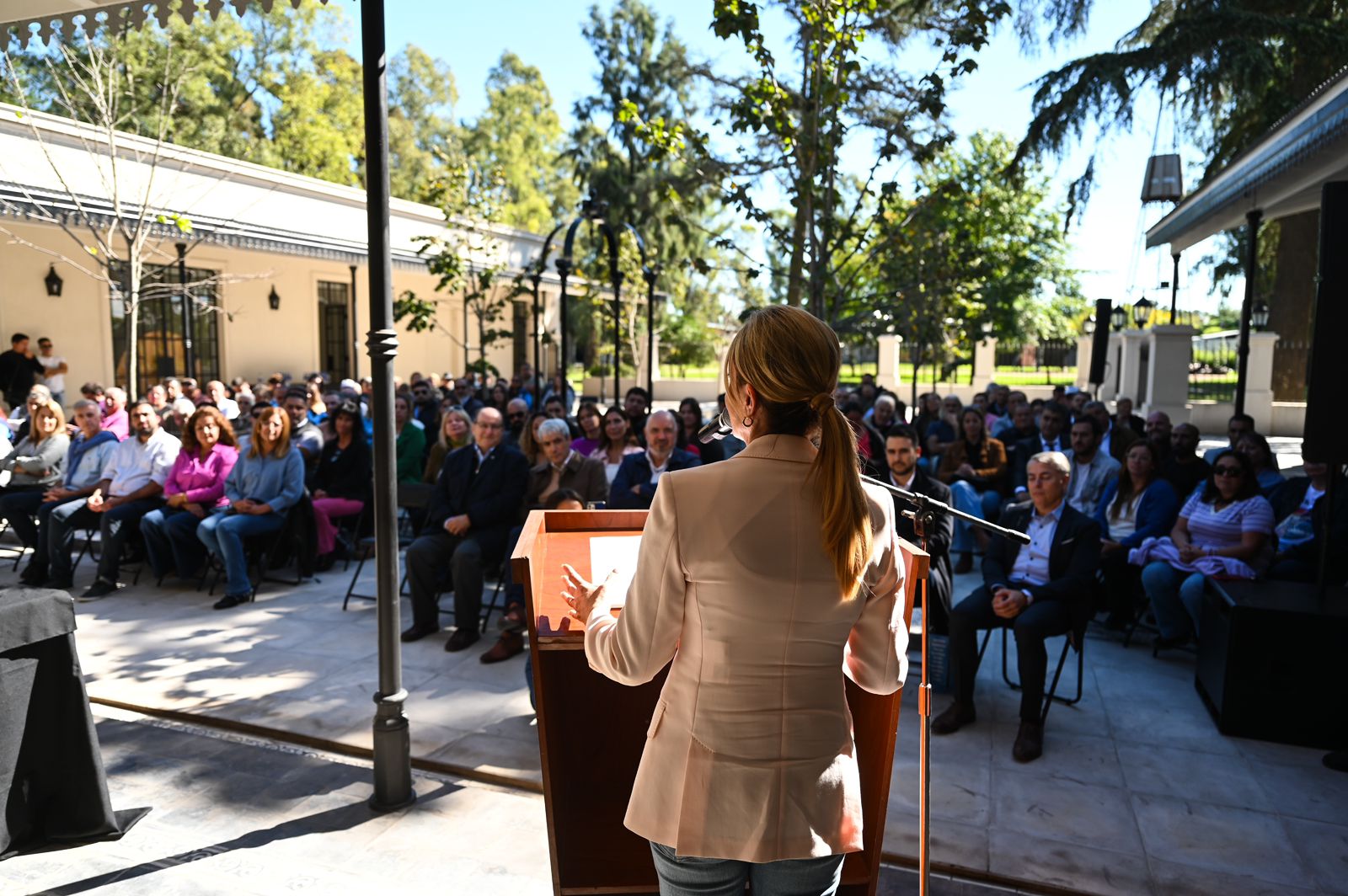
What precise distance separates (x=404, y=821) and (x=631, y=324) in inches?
878

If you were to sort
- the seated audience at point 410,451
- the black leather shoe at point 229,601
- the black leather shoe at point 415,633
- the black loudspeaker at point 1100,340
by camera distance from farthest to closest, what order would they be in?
the black loudspeaker at point 1100,340 → the seated audience at point 410,451 → the black leather shoe at point 229,601 → the black leather shoe at point 415,633

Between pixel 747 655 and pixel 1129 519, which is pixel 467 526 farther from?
pixel 747 655

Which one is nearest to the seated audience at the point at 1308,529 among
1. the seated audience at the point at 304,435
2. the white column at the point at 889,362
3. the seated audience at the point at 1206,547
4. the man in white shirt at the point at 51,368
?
the seated audience at the point at 1206,547

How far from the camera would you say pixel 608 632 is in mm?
1740

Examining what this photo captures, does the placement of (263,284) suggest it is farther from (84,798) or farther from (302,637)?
(84,798)

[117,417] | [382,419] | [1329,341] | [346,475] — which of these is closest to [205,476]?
[346,475]

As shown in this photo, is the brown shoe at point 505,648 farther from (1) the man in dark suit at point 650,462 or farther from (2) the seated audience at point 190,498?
(2) the seated audience at point 190,498

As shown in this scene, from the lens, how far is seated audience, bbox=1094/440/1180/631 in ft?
19.1

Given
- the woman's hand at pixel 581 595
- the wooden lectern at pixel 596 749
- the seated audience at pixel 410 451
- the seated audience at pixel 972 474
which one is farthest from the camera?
the seated audience at pixel 410 451

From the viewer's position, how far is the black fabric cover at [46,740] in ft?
10.6

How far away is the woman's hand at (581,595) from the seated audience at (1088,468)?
5746 millimetres

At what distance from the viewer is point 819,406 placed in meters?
Answer: 1.60

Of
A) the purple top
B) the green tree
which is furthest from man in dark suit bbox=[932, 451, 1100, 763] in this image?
the green tree

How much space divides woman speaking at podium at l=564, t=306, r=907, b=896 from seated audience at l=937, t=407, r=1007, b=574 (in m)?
5.87
